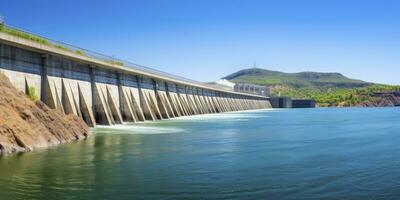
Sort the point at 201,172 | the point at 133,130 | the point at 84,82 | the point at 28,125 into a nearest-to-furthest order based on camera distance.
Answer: the point at 201,172 → the point at 28,125 → the point at 133,130 → the point at 84,82

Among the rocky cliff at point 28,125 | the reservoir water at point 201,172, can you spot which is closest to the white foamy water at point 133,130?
the rocky cliff at point 28,125

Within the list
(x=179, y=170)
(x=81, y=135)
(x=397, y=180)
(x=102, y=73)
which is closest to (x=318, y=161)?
(x=397, y=180)

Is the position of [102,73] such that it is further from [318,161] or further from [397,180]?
[397,180]

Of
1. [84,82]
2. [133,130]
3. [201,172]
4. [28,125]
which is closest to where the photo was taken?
[201,172]

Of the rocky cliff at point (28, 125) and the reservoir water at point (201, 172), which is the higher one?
the rocky cliff at point (28, 125)

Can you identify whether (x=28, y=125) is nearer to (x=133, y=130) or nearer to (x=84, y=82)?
(x=133, y=130)

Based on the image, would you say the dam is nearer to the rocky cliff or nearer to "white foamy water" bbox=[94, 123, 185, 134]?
"white foamy water" bbox=[94, 123, 185, 134]

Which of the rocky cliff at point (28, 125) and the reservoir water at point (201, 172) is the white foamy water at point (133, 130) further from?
the reservoir water at point (201, 172)

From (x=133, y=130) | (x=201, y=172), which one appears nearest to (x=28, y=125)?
(x=201, y=172)
